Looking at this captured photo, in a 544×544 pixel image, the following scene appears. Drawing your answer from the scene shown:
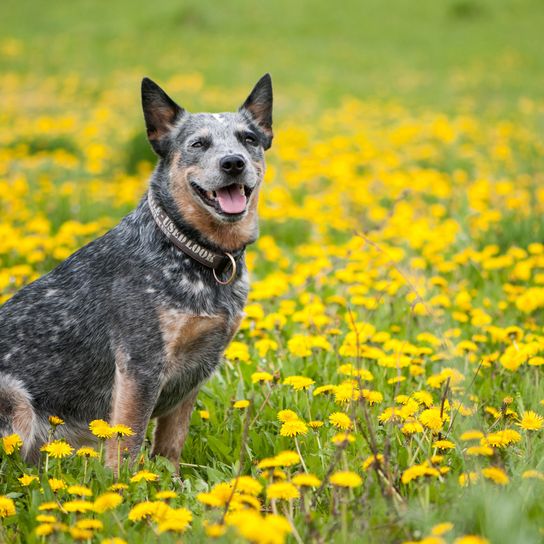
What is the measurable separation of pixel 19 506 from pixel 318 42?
22.1 m

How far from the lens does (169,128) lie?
4047 millimetres

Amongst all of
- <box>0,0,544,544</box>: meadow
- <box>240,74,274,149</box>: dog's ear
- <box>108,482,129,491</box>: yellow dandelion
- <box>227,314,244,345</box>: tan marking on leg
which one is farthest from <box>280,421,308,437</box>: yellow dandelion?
<box>240,74,274,149</box>: dog's ear

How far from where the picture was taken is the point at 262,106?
4.38m

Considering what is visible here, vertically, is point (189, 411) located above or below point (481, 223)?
below

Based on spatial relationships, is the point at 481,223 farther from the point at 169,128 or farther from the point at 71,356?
the point at 71,356

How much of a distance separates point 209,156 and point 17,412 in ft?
5.22

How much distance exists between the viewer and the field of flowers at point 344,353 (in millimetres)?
2516

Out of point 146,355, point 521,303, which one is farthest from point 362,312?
point 146,355

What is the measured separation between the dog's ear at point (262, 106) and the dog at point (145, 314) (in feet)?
1.58

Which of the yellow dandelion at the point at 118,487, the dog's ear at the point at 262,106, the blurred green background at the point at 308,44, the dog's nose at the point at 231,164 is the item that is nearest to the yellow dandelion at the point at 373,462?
the yellow dandelion at the point at 118,487

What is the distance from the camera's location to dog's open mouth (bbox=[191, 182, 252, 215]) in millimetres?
3719

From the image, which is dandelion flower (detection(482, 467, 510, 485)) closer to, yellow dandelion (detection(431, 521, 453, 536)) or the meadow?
the meadow

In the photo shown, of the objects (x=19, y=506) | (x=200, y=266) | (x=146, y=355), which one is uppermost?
(x=200, y=266)

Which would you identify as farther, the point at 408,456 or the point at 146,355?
the point at 146,355
